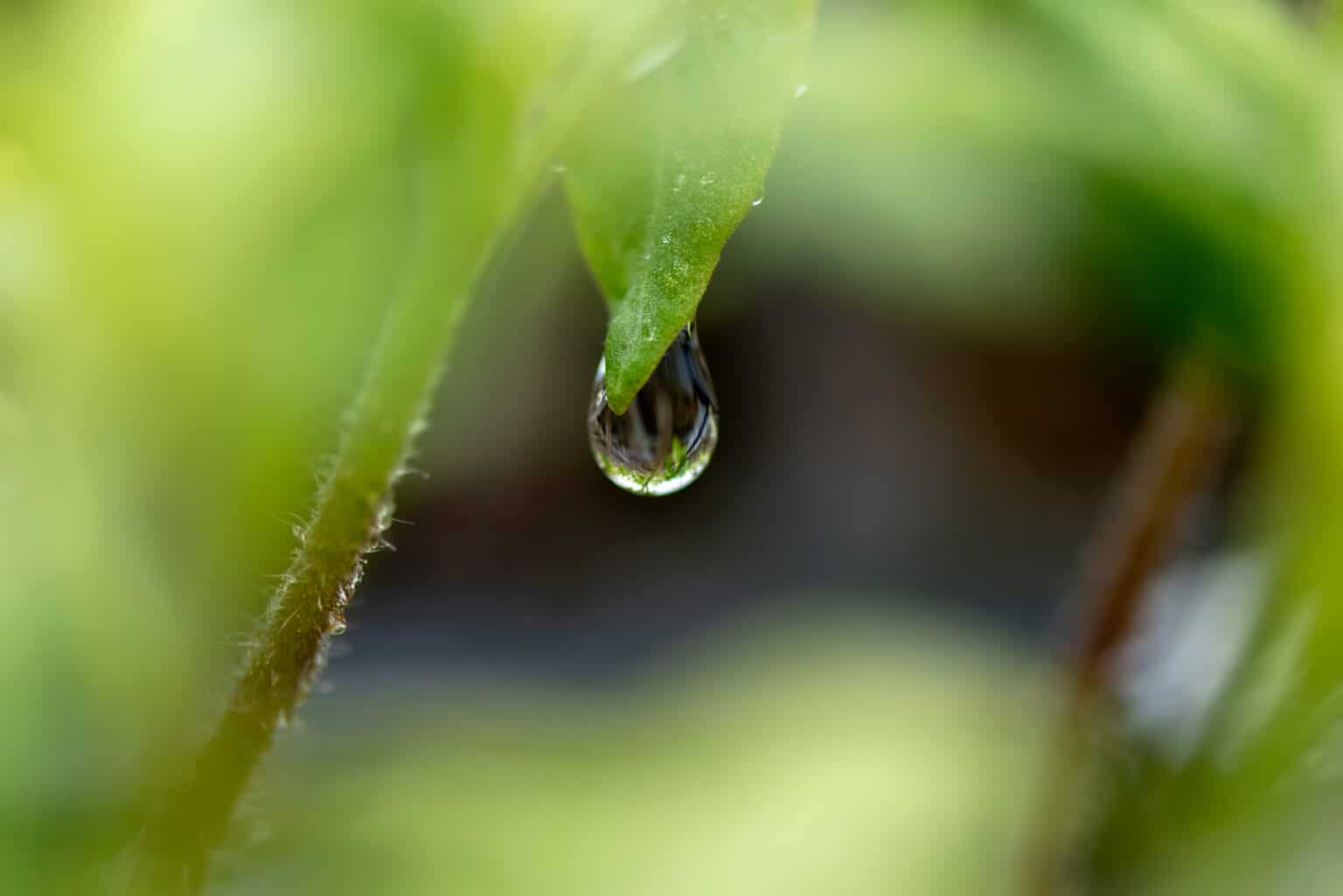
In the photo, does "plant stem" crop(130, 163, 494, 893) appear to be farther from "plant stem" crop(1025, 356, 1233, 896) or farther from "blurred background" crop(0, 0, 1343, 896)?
"plant stem" crop(1025, 356, 1233, 896)

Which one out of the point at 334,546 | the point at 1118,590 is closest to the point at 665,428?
the point at 334,546

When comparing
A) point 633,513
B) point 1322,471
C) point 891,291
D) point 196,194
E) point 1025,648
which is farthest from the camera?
point 633,513

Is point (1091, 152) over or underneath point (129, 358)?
over

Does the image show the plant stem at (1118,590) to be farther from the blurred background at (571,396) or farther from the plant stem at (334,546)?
the plant stem at (334,546)

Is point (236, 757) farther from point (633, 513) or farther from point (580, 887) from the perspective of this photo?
point (633, 513)

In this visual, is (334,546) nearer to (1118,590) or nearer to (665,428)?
(665,428)

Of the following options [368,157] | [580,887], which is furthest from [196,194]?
[580,887]

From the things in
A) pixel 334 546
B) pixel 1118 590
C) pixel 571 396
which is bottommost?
pixel 334 546
